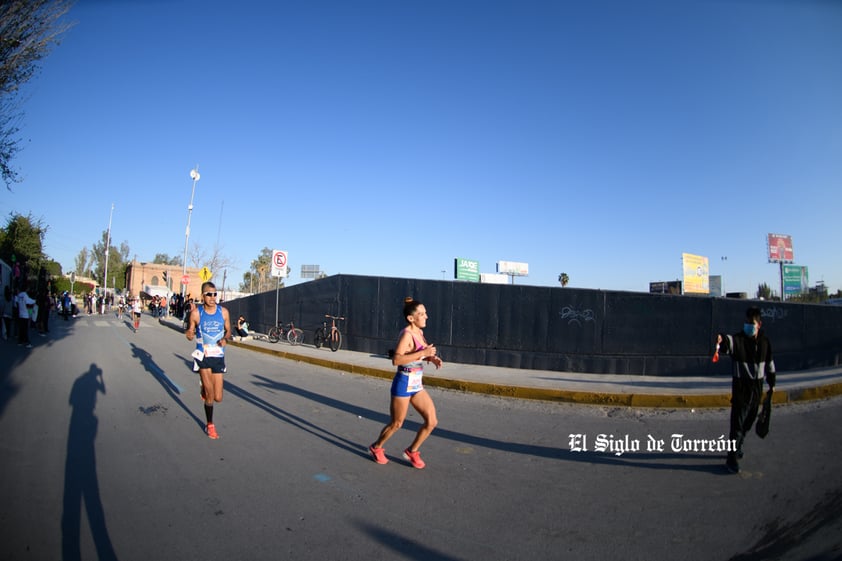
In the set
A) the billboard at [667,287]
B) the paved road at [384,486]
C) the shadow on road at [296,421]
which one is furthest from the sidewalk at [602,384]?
the billboard at [667,287]

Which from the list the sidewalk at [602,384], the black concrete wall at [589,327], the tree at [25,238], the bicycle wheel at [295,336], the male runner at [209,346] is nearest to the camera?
the male runner at [209,346]

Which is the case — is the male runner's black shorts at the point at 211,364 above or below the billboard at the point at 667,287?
below

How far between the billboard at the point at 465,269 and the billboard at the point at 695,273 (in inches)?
752

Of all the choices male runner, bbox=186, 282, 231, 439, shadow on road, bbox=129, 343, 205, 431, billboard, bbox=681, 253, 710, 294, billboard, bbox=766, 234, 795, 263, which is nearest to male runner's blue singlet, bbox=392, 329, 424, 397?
male runner, bbox=186, 282, 231, 439

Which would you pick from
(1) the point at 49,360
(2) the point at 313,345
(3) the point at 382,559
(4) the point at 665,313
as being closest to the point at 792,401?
(4) the point at 665,313

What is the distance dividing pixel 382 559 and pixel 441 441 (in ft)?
8.99

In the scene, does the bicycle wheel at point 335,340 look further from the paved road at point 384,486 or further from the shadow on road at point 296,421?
the paved road at point 384,486

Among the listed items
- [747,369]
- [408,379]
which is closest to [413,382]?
[408,379]

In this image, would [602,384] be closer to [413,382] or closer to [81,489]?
[413,382]

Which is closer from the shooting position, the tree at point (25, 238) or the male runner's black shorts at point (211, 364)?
the male runner's black shorts at point (211, 364)

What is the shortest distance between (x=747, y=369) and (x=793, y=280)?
178 ft

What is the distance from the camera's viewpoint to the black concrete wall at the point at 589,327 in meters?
10.9

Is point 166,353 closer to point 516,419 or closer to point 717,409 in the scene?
point 516,419

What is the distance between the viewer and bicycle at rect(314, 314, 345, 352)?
14.5 metres
